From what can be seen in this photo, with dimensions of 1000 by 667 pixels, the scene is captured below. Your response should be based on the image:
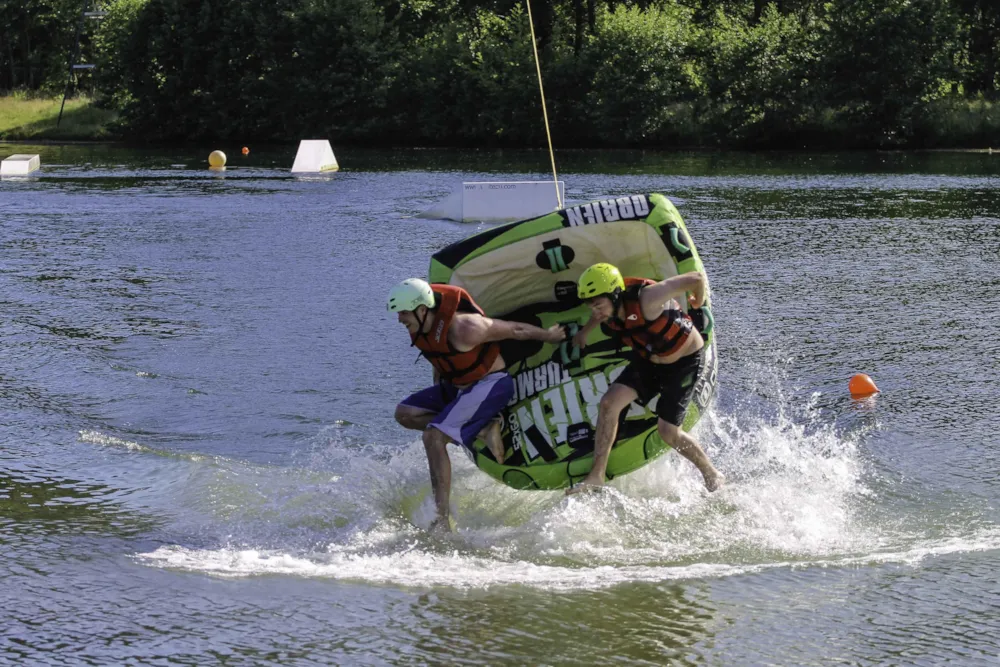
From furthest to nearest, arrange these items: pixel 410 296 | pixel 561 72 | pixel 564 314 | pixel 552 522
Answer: pixel 561 72 < pixel 564 314 < pixel 552 522 < pixel 410 296

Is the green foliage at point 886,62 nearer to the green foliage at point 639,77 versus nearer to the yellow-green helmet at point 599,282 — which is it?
the green foliage at point 639,77

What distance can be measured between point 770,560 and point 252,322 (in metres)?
7.91

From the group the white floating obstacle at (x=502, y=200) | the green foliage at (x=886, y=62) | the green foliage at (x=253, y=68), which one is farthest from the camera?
the green foliage at (x=253, y=68)

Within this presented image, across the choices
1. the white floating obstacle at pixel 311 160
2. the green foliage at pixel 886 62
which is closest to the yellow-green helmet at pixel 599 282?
the white floating obstacle at pixel 311 160

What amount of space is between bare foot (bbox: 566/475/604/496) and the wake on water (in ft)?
0.16

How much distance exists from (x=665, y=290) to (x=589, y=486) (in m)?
1.28

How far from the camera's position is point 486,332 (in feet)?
24.0

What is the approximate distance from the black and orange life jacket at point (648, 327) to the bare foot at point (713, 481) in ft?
3.05

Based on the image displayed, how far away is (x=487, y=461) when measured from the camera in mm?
7871

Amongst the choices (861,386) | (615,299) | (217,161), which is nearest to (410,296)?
(615,299)

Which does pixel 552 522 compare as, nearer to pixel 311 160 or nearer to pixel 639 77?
pixel 311 160

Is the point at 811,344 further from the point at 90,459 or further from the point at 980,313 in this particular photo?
the point at 90,459

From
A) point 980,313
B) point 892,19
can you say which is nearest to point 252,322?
point 980,313

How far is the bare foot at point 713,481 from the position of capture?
7.96 metres
